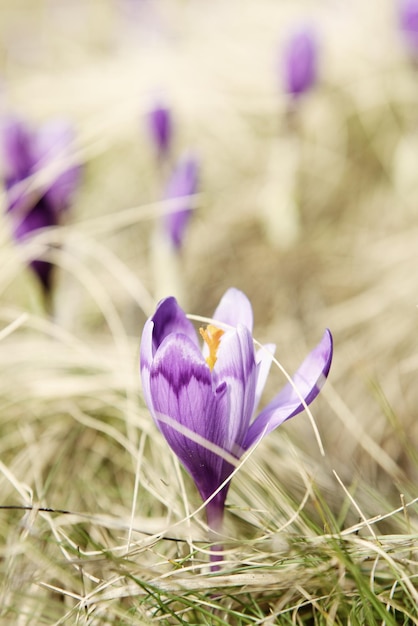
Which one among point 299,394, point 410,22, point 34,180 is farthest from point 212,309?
point 299,394

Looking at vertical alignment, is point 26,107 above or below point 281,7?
below

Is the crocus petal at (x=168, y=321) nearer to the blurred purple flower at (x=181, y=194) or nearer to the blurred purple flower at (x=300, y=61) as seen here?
→ the blurred purple flower at (x=181, y=194)

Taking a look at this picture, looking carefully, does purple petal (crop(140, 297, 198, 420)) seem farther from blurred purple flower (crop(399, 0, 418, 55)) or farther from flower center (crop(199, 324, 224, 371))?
blurred purple flower (crop(399, 0, 418, 55))

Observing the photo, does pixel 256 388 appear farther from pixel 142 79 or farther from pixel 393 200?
pixel 142 79

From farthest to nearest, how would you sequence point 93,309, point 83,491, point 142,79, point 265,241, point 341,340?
point 142,79 < point 265,241 < point 93,309 < point 341,340 < point 83,491

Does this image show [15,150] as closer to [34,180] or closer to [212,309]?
[34,180]

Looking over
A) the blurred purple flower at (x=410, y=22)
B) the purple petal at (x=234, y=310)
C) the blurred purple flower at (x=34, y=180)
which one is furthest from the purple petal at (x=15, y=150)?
the blurred purple flower at (x=410, y=22)

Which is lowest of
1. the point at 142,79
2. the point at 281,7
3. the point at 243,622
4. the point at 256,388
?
the point at 243,622

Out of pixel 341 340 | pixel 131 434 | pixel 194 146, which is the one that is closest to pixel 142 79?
pixel 194 146
